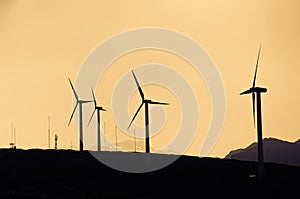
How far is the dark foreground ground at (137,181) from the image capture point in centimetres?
10550

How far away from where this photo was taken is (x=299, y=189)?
385 ft

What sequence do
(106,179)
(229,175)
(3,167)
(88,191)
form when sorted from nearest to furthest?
(88,191), (106,179), (229,175), (3,167)

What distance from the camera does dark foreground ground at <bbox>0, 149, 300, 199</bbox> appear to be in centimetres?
10550

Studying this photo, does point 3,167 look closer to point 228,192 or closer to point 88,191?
point 88,191

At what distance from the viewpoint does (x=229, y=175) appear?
142 meters

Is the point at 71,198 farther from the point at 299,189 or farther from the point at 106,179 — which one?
the point at 299,189

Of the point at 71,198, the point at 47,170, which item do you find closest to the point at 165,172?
the point at 47,170

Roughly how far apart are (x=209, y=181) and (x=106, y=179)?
22.7 m

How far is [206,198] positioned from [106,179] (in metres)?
29.1

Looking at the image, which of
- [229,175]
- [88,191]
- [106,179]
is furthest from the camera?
[229,175]

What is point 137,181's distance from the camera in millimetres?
124250

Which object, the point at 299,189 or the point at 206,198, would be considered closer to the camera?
the point at 206,198

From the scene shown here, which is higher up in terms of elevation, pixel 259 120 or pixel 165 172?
pixel 259 120

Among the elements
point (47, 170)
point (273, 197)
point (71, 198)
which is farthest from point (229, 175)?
point (71, 198)
